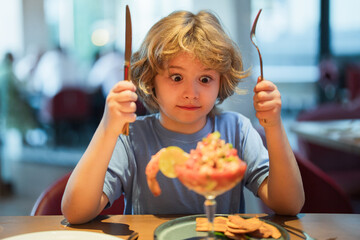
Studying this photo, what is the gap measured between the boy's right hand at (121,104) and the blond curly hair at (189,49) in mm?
255

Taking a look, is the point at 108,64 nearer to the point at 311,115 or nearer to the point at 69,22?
the point at 69,22

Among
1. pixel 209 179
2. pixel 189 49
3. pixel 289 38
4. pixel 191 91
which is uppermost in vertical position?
pixel 289 38

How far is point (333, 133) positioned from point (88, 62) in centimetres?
657

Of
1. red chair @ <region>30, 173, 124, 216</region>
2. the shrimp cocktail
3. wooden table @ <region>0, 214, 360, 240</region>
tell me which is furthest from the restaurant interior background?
the shrimp cocktail

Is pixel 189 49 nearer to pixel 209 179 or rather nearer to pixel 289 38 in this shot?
pixel 209 179

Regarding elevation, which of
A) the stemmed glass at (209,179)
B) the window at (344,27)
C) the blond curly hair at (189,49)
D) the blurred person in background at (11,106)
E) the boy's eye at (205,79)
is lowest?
the blurred person in background at (11,106)

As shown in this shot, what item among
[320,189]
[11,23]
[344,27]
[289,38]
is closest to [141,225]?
[320,189]

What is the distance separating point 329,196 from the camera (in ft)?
4.55

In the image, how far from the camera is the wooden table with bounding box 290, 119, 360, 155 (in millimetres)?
1907

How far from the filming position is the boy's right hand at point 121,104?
852 mm

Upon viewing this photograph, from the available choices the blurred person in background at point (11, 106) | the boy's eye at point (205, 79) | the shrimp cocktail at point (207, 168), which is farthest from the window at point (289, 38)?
the shrimp cocktail at point (207, 168)

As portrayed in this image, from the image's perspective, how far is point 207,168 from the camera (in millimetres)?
652

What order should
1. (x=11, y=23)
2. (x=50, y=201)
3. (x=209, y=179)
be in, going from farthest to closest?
(x=11, y=23), (x=50, y=201), (x=209, y=179)

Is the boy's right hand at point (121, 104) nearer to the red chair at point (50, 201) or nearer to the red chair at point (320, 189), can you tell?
the red chair at point (50, 201)
